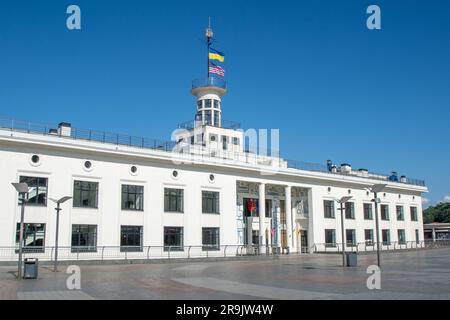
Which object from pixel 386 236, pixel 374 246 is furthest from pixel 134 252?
pixel 386 236

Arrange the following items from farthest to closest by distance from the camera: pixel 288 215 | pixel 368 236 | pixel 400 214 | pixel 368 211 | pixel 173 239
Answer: pixel 400 214 < pixel 368 211 < pixel 368 236 < pixel 288 215 < pixel 173 239

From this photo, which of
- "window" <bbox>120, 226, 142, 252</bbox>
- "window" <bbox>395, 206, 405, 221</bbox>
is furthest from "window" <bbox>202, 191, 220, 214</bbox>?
"window" <bbox>395, 206, 405, 221</bbox>

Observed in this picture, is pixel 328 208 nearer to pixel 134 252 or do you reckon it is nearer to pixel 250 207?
pixel 250 207

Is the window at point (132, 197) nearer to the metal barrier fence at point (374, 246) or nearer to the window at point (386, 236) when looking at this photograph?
the metal barrier fence at point (374, 246)

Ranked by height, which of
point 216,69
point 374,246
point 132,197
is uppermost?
point 216,69

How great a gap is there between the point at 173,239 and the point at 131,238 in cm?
368

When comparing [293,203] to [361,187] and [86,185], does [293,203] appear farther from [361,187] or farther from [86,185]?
[86,185]

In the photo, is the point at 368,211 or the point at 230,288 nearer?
the point at 230,288

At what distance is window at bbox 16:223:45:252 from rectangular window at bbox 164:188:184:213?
967 cm

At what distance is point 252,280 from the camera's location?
19266 millimetres

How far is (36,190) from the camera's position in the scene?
3184 cm

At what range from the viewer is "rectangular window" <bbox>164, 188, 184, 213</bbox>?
38266 mm

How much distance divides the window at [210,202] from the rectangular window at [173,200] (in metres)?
2.17

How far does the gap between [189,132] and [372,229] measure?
75.4ft
